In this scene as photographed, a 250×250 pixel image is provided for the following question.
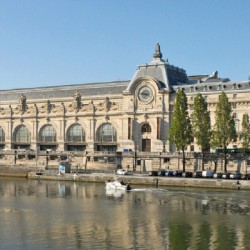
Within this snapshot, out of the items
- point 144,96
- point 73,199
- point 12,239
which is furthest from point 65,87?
point 12,239

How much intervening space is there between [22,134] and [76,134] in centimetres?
1552

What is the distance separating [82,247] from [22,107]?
98639 millimetres

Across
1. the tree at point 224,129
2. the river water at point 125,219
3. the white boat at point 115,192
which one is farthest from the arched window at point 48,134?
the white boat at point 115,192

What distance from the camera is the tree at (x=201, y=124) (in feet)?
344

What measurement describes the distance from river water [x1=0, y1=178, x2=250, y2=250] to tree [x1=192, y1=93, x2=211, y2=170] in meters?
19.3

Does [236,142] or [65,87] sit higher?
[65,87]

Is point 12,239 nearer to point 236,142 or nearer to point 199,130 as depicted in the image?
point 199,130

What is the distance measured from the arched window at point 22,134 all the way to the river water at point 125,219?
52.8 m

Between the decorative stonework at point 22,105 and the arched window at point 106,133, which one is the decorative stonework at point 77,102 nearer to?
the arched window at point 106,133

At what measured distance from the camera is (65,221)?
5862 cm

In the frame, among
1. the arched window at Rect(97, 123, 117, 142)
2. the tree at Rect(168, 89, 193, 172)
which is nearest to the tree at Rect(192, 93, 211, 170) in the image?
the tree at Rect(168, 89, 193, 172)

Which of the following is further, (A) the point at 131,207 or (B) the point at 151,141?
(B) the point at 151,141

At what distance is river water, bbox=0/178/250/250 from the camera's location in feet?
161

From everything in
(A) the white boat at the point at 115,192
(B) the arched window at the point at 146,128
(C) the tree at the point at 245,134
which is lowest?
(A) the white boat at the point at 115,192
